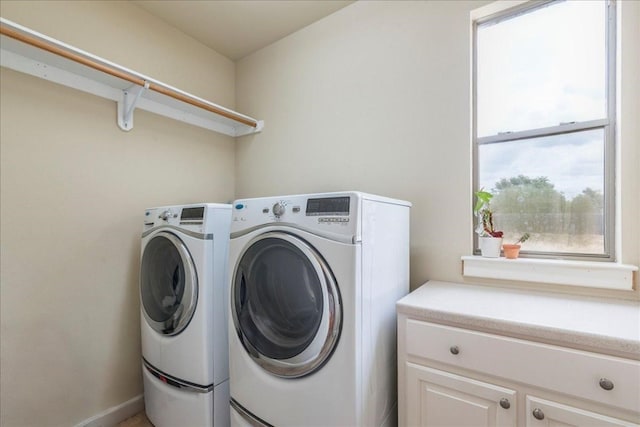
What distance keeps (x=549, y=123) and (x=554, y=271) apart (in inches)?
29.4

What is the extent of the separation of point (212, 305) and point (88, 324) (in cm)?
87

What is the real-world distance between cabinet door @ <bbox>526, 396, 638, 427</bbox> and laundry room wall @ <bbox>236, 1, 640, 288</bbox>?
69cm

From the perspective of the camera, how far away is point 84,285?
170 centimetres

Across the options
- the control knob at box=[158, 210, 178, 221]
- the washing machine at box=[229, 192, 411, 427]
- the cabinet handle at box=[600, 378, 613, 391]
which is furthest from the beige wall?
the cabinet handle at box=[600, 378, 613, 391]

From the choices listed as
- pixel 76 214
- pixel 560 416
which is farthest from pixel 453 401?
pixel 76 214

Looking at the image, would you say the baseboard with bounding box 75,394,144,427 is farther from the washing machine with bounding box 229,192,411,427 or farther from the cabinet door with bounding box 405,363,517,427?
the cabinet door with bounding box 405,363,517,427

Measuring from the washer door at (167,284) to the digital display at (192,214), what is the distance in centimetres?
12

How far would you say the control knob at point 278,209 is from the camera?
119 cm

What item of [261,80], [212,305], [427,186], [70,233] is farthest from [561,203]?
[70,233]

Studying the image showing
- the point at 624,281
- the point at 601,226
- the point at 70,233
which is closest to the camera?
the point at 624,281

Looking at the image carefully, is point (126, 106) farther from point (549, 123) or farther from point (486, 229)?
point (549, 123)

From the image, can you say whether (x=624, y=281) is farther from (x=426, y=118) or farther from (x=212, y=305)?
(x=212, y=305)

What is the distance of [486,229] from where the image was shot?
1.55m

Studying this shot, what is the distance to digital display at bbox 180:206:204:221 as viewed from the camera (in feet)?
4.85
